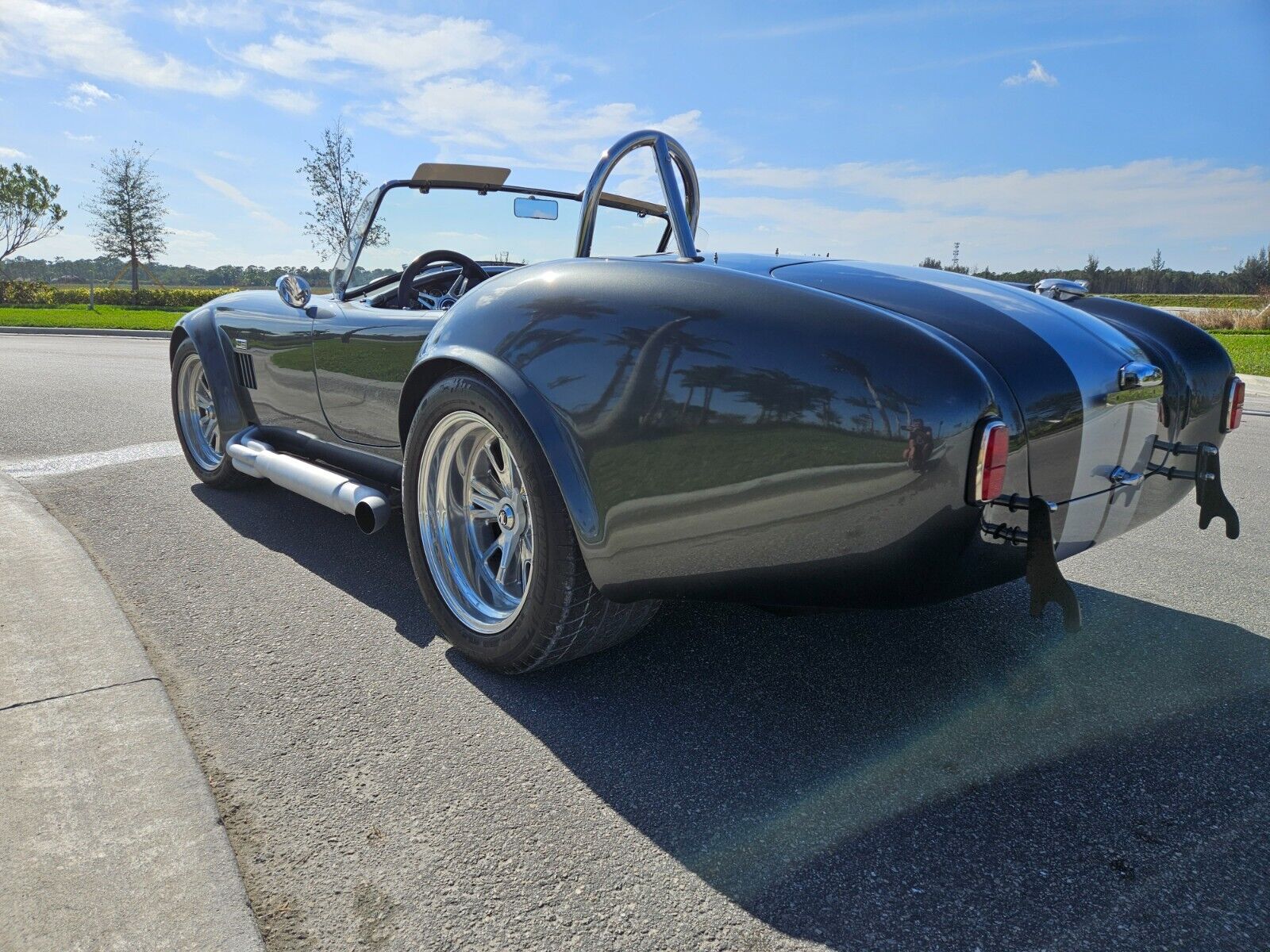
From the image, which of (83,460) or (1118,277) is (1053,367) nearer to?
(83,460)

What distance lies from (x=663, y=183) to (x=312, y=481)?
164cm

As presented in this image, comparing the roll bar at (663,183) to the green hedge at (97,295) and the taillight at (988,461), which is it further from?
the green hedge at (97,295)

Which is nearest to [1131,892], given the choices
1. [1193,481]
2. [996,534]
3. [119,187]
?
[996,534]

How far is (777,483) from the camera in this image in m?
1.77

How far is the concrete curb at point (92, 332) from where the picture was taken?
65.4ft

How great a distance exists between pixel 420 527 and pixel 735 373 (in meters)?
1.25

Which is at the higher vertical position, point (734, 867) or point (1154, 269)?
point (1154, 269)

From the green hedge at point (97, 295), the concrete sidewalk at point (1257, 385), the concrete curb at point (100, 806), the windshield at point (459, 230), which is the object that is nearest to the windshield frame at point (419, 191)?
the windshield at point (459, 230)

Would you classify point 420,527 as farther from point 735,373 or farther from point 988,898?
point 988,898

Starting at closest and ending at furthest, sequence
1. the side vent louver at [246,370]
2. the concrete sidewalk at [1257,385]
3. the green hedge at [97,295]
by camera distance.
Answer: the side vent louver at [246,370]
the concrete sidewalk at [1257,385]
the green hedge at [97,295]

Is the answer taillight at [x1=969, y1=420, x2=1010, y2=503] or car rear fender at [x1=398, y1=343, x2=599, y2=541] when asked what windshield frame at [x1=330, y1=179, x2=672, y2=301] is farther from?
taillight at [x1=969, y1=420, x2=1010, y2=503]

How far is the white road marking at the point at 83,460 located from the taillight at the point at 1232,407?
5.19 m

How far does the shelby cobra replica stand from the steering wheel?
404mm

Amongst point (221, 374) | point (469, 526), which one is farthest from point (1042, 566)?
point (221, 374)
